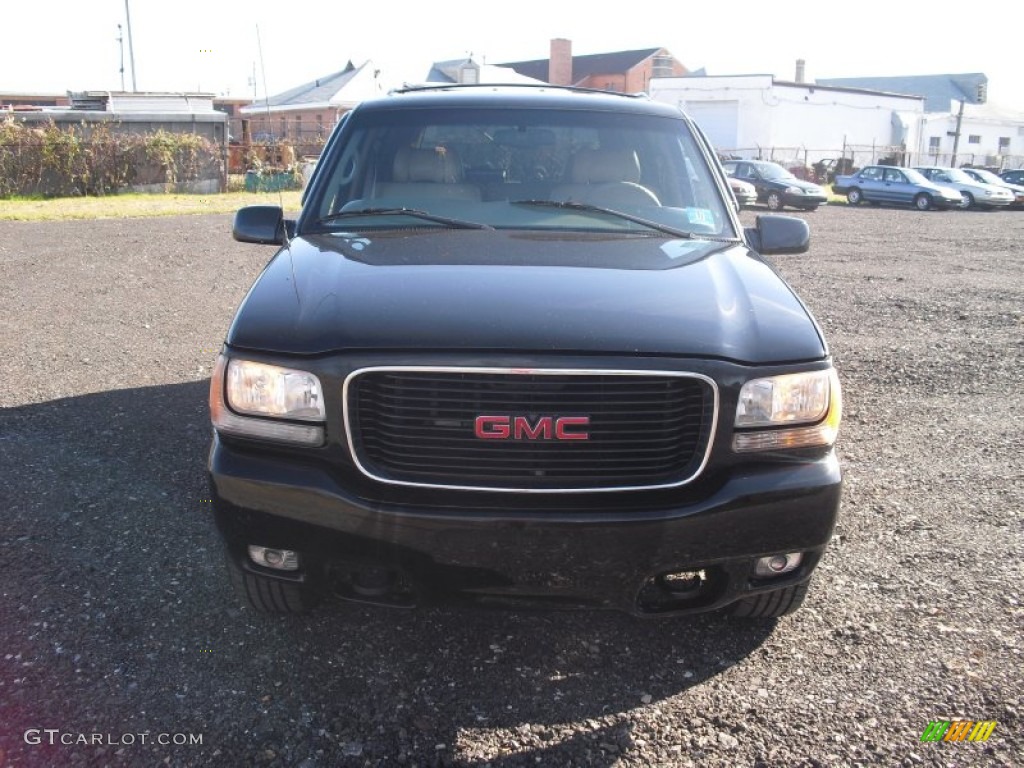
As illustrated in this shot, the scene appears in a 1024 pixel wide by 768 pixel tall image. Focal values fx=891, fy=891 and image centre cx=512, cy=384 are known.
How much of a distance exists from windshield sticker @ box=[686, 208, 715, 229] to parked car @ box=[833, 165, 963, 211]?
95.7 ft

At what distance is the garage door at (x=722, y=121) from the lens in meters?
47.1

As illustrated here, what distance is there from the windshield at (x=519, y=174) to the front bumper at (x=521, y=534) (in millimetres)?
1435

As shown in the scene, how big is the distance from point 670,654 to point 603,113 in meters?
2.48

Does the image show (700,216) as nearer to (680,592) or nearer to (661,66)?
(680,592)

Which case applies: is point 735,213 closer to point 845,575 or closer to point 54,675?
point 845,575

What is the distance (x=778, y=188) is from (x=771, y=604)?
26090 mm

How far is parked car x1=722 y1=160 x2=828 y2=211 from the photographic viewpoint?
27.0 m

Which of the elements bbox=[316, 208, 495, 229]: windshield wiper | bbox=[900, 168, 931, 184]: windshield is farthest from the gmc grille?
bbox=[900, 168, 931, 184]: windshield

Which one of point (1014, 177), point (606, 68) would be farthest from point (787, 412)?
point (606, 68)

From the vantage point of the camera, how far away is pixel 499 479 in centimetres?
251

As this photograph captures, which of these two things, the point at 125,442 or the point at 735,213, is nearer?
the point at 735,213

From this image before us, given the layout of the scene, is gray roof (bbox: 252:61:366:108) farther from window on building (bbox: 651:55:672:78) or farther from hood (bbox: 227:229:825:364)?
hood (bbox: 227:229:825:364)

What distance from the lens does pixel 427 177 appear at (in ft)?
13.0

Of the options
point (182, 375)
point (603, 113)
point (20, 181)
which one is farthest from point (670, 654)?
point (20, 181)
